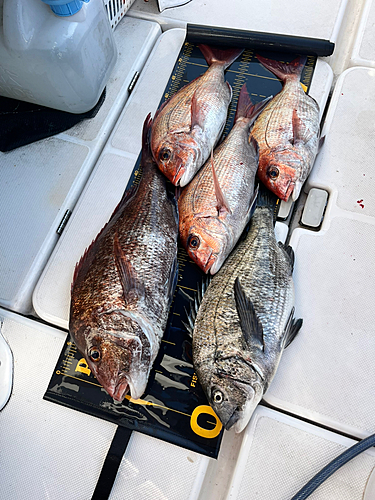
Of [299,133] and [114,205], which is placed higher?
[299,133]

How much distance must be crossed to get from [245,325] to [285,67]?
1440 mm

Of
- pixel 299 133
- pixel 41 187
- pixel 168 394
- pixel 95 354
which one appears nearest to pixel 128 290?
pixel 95 354

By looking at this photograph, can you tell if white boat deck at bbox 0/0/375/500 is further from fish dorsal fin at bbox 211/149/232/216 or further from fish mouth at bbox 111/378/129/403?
fish dorsal fin at bbox 211/149/232/216

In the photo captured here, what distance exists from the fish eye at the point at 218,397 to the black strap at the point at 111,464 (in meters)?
0.38

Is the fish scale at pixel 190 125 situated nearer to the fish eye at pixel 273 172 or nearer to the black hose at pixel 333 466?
the fish eye at pixel 273 172

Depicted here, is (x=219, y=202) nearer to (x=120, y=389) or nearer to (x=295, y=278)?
(x=295, y=278)

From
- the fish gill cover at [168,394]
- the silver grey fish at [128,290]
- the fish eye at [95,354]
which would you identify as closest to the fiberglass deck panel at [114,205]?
the fish gill cover at [168,394]

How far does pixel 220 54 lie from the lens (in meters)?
2.12

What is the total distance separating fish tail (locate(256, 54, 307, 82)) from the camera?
6.64 feet

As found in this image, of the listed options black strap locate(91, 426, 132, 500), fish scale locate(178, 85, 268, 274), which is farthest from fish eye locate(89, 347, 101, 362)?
fish scale locate(178, 85, 268, 274)

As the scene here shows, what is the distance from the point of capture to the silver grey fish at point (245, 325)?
54.4 inches

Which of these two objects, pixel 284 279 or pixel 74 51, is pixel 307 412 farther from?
pixel 74 51

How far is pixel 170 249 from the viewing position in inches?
63.5

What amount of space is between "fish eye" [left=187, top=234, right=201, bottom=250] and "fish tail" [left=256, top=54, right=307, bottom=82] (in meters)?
1.05
